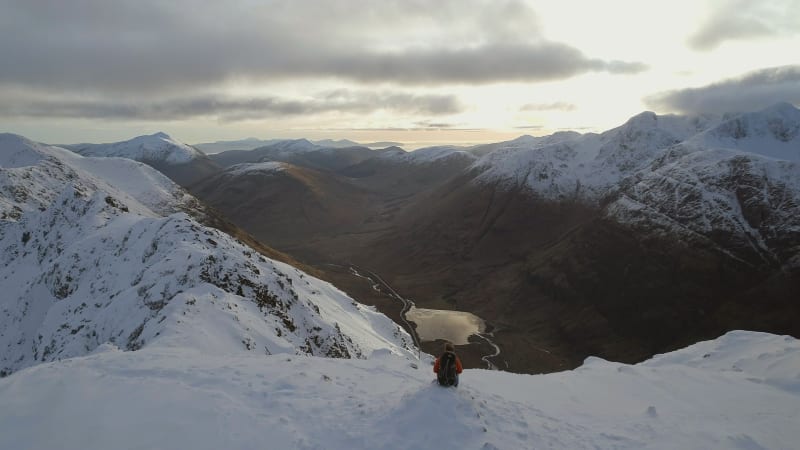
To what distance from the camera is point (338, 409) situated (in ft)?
61.2

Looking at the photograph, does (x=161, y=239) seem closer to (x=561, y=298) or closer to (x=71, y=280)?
(x=71, y=280)

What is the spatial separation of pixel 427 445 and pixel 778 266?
163m

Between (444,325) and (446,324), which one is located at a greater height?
(444,325)

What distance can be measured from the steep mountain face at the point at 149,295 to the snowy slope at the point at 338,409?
407 inches

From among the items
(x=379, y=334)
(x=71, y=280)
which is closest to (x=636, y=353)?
(x=379, y=334)

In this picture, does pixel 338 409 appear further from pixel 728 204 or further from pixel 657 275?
pixel 728 204

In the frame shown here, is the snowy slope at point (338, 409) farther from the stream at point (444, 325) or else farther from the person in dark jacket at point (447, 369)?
the stream at point (444, 325)

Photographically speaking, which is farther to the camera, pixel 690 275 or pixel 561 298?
pixel 561 298

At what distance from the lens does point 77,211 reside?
77312mm

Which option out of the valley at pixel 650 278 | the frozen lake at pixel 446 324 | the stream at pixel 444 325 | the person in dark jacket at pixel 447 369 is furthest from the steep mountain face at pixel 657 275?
the person in dark jacket at pixel 447 369

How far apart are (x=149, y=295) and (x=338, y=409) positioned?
31172mm

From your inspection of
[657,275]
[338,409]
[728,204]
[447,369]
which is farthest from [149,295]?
[728,204]

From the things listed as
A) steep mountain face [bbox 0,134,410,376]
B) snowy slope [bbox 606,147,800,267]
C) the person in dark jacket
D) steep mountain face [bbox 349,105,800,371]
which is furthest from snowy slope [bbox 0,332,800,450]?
snowy slope [bbox 606,147,800,267]

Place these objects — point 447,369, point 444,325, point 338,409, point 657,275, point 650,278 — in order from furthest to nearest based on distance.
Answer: point 650,278
point 657,275
point 444,325
point 447,369
point 338,409
